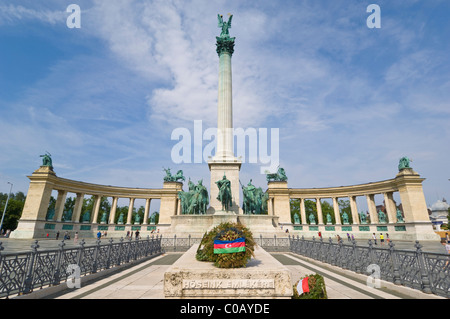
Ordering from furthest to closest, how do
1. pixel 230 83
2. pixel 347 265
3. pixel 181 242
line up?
pixel 230 83 → pixel 181 242 → pixel 347 265

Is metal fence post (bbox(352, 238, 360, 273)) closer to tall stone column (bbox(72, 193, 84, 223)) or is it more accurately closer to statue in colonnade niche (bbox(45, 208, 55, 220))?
statue in colonnade niche (bbox(45, 208, 55, 220))

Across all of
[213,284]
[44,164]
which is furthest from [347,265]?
[44,164]

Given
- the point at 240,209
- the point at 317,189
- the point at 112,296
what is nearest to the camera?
the point at 112,296

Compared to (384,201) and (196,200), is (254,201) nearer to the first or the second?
(196,200)

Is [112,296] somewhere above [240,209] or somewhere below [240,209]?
below

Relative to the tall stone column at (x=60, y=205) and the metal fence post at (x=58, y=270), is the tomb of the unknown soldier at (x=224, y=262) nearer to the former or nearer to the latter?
the metal fence post at (x=58, y=270)

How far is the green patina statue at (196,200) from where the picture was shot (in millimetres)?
25562

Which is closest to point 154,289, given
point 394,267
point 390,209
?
point 394,267

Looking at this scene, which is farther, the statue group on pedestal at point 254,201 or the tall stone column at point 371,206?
the tall stone column at point 371,206

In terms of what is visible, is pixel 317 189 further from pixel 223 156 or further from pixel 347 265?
pixel 347 265

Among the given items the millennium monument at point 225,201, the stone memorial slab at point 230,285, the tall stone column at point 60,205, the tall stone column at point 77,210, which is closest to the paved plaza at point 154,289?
the stone memorial slab at point 230,285

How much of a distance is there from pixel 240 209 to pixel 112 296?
67.8 ft
